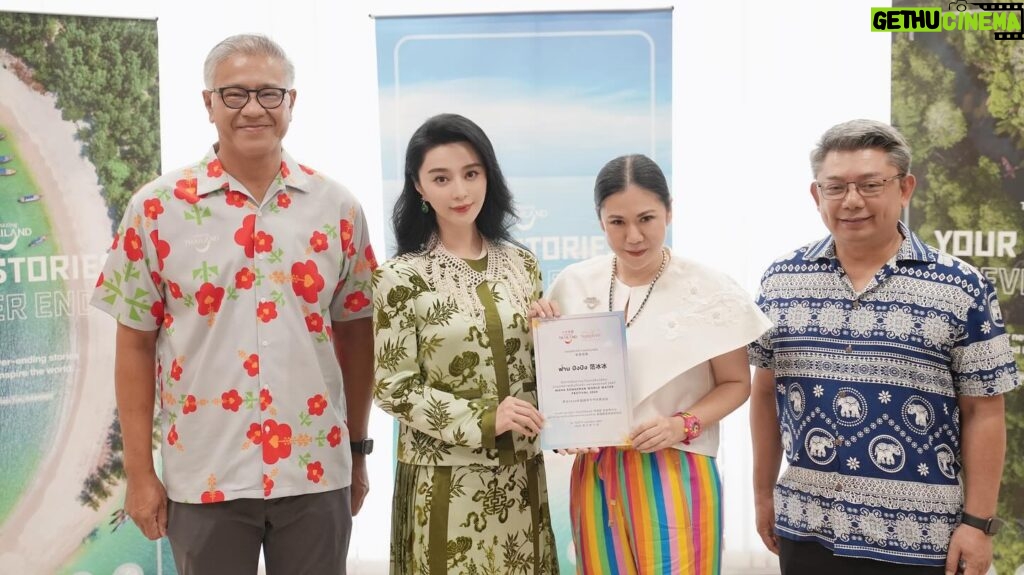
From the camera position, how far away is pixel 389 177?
3.83 m

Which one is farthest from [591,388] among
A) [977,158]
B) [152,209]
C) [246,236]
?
[977,158]

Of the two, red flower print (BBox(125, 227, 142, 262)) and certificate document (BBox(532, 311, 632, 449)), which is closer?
certificate document (BBox(532, 311, 632, 449))

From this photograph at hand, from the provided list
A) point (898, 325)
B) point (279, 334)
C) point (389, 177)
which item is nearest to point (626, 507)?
point (898, 325)

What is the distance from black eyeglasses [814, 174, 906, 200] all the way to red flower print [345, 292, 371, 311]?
4.09 ft

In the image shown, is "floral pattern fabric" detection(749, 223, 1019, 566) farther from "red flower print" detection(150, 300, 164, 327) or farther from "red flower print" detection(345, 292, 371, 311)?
"red flower print" detection(150, 300, 164, 327)

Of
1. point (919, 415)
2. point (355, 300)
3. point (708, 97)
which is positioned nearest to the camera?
point (919, 415)

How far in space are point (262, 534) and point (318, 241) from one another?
2.60 ft

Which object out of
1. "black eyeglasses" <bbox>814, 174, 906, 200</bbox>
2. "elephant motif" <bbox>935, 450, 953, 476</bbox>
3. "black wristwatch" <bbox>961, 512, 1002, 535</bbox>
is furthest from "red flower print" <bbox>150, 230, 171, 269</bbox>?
"black wristwatch" <bbox>961, 512, 1002, 535</bbox>

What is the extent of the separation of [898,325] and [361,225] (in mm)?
1406

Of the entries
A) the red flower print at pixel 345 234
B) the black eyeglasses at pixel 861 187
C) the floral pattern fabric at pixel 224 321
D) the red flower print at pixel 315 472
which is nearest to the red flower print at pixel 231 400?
the floral pattern fabric at pixel 224 321

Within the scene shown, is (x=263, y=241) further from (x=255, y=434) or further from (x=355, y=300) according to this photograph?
(x=255, y=434)

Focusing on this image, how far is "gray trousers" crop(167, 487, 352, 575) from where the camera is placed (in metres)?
2.19

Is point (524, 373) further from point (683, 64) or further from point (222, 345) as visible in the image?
point (683, 64)

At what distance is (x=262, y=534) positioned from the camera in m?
2.27
